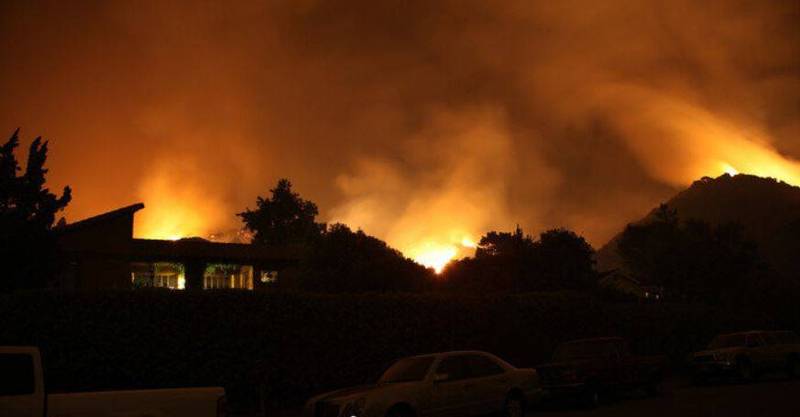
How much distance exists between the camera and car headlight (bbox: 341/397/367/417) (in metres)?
11.8

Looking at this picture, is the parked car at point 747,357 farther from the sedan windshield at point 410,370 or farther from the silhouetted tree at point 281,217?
the silhouetted tree at point 281,217

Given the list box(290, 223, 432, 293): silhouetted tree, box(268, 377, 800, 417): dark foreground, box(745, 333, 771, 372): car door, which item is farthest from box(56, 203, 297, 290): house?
box(745, 333, 771, 372): car door

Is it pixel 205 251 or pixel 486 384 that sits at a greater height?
pixel 205 251

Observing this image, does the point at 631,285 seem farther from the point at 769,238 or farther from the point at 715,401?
the point at 715,401

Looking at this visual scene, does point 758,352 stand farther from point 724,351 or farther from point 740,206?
point 740,206

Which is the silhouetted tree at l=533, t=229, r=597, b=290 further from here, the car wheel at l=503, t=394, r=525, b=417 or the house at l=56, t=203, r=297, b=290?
the car wheel at l=503, t=394, r=525, b=417

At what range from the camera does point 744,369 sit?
76.1 ft

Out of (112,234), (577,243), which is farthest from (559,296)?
(577,243)

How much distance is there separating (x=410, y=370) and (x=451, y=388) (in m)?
0.90

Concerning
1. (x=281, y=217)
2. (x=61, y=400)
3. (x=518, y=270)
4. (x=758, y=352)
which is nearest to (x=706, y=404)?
(x=758, y=352)

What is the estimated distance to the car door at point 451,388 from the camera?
12.8 meters

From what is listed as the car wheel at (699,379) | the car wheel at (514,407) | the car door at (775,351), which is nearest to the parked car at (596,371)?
the car wheel at (514,407)

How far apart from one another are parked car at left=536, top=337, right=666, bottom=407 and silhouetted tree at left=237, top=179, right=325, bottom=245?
55750 mm

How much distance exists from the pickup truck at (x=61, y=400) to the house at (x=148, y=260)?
863 inches
